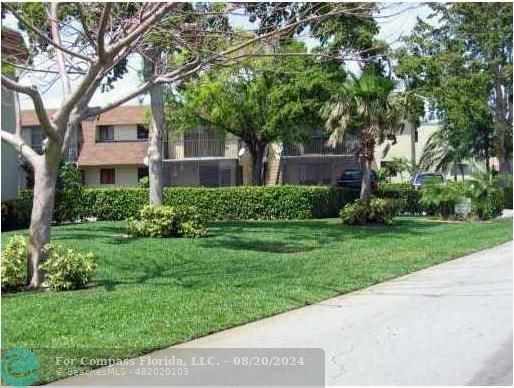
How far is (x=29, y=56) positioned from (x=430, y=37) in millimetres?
27811

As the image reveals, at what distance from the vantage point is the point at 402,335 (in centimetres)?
741

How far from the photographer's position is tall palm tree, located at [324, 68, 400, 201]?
2241cm

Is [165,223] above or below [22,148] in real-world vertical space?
below

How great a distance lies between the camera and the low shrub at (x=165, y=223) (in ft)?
56.6

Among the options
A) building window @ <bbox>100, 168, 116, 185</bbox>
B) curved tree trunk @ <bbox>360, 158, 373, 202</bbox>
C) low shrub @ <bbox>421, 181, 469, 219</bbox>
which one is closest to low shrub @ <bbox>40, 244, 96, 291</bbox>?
curved tree trunk @ <bbox>360, 158, 373, 202</bbox>

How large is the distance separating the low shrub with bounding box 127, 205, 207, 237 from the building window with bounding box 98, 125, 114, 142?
2987cm

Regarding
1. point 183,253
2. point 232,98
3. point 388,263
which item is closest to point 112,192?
point 232,98

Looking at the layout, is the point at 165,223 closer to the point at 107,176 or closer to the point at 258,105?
the point at 258,105

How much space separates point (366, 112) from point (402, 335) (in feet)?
51.2

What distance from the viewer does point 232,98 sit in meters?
32.1

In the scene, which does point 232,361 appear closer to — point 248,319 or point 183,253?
point 248,319

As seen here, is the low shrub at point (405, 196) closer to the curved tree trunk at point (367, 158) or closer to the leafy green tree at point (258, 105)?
the leafy green tree at point (258, 105)

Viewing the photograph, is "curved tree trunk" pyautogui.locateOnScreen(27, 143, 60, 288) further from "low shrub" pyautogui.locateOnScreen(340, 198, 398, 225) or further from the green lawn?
"low shrub" pyautogui.locateOnScreen(340, 198, 398, 225)

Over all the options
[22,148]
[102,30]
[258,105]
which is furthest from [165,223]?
[258,105]
